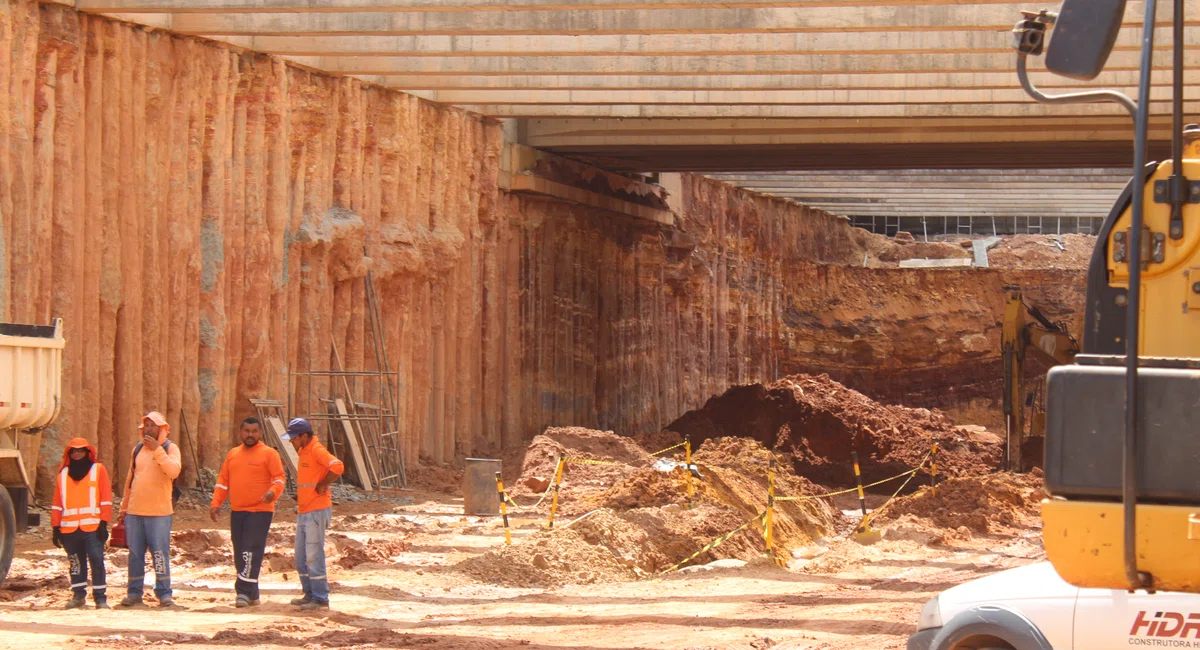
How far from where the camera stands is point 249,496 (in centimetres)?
1093

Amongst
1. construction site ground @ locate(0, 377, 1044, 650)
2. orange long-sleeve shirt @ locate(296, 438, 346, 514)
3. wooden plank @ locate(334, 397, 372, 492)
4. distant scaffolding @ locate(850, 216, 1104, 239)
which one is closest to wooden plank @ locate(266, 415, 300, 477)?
construction site ground @ locate(0, 377, 1044, 650)

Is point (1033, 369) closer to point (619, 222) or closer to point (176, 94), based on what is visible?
point (619, 222)

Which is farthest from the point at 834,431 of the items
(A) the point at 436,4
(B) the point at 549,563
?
(B) the point at 549,563

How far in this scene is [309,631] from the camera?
33.2 ft

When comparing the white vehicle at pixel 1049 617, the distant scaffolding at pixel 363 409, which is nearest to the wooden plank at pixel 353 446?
the distant scaffolding at pixel 363 409

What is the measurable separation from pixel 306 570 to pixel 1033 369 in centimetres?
3341

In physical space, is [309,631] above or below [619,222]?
below

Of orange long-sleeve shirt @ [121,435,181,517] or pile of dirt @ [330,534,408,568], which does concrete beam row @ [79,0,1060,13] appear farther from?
orange long-sleeve shirt @ [121,435,181,517]

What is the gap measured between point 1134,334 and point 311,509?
23.5 feet

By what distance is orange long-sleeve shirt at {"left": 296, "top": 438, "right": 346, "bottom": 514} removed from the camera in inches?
429

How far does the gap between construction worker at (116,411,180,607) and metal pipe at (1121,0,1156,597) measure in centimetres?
759

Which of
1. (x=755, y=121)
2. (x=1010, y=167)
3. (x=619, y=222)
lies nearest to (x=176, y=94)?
(x=755, y=121)

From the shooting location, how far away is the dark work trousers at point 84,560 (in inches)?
427

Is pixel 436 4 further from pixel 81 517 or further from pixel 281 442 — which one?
pixel 81 517
